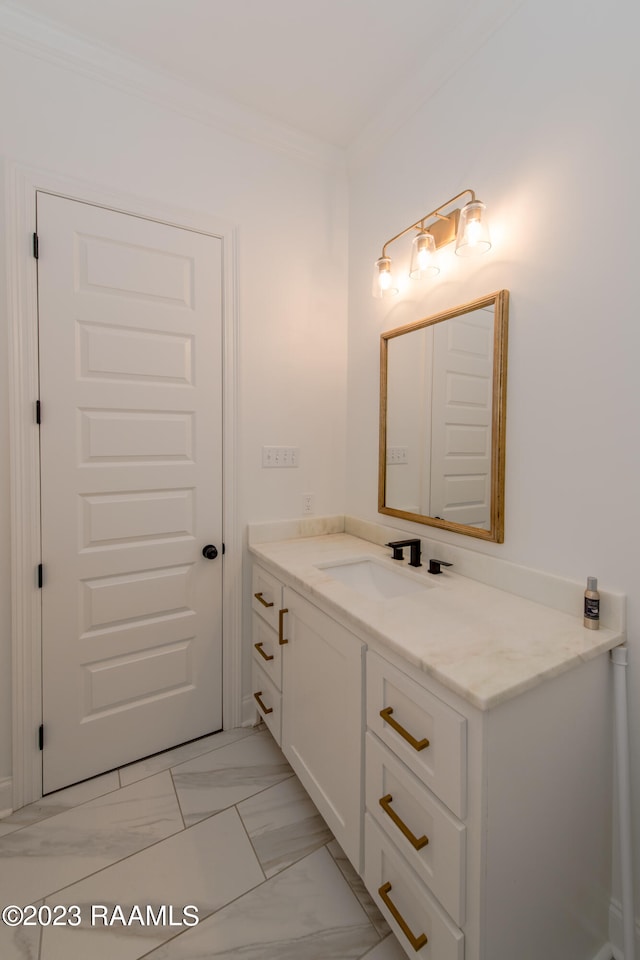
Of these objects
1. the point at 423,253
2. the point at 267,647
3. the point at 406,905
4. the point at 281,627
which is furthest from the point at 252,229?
the point at 406,905

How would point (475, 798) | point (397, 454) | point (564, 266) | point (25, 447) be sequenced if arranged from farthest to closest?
point (397, 454)
point (25, 447)
point (564, 266)
point (475, 798)

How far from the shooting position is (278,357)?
2.03 meters

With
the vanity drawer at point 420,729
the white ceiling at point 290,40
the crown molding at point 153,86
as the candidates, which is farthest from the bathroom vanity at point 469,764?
the crown molding at point 153,86

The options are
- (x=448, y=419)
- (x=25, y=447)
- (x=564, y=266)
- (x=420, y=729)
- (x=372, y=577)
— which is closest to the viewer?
(x=420, y=729)

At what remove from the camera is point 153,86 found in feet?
5.45

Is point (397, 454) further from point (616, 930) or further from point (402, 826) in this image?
point (616, 930)

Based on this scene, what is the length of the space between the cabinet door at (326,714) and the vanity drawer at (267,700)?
5 cm

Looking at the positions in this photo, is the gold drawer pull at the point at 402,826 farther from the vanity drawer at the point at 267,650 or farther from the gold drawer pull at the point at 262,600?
the gold drawer pull at the point at 262,600

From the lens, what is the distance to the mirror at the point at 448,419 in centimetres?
140

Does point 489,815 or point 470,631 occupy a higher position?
point 470,631

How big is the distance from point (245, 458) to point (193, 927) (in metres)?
1.57

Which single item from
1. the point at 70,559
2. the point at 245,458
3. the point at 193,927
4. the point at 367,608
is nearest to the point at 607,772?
the point at 367,608

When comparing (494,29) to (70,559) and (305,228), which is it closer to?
(305,228)

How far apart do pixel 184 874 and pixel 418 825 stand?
847 mm
